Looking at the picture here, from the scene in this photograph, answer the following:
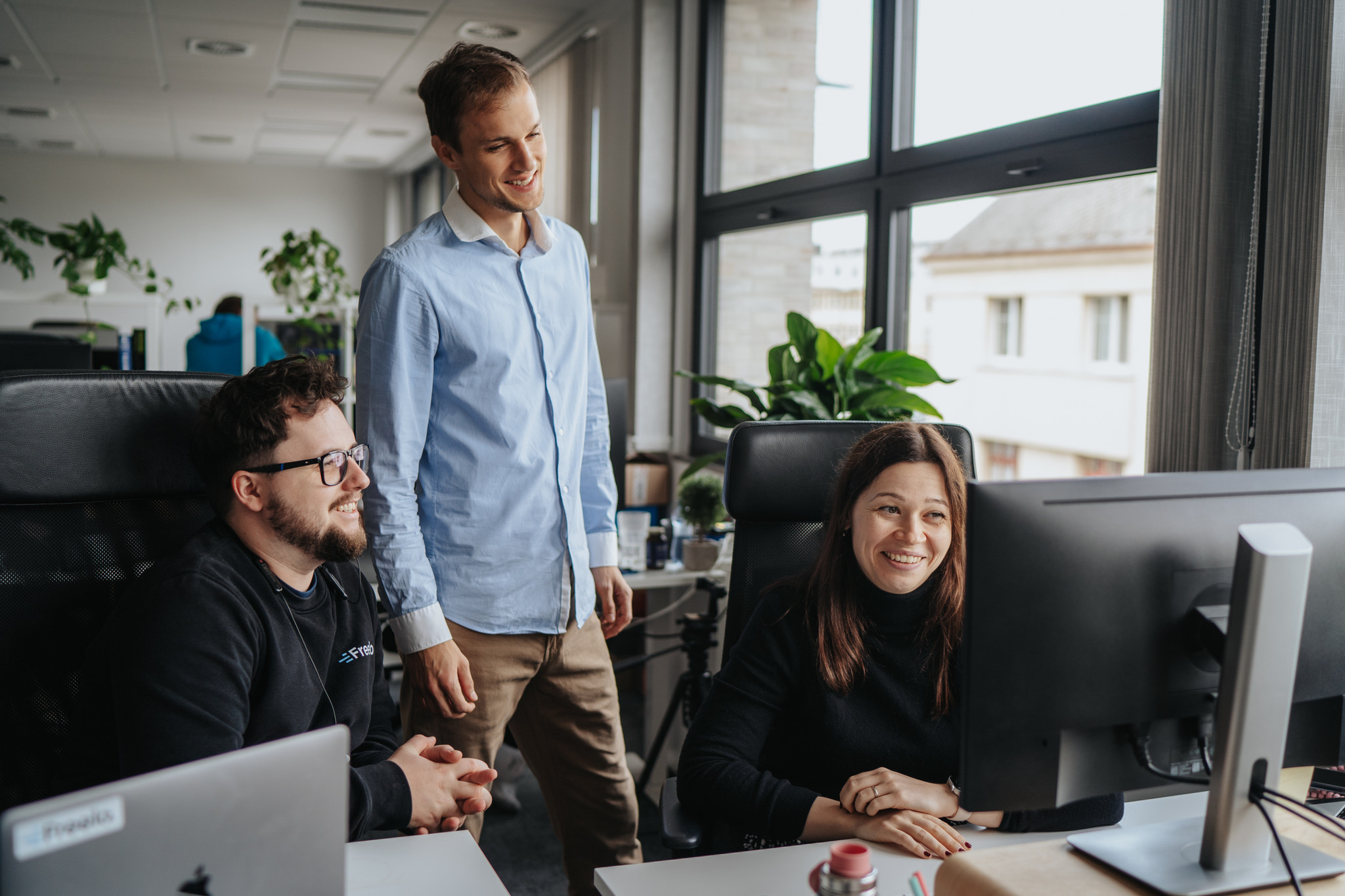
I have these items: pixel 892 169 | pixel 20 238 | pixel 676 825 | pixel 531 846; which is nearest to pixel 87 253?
pixel 20 238

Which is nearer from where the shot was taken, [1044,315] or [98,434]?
[98,434]

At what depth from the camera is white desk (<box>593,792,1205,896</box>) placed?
1.10 meters

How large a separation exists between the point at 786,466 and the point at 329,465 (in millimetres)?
732

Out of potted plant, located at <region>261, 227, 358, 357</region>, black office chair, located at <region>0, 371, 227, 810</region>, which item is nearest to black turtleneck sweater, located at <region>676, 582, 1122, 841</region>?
black office chair, located at <region>0, 371, 227, 810</region>

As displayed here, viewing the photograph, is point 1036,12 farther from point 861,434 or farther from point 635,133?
point 635,133

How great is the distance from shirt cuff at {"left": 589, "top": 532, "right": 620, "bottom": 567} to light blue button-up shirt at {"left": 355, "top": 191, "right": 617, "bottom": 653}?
94mm

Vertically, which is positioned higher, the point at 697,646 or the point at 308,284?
the point at 308,284

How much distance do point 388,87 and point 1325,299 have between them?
564 cm

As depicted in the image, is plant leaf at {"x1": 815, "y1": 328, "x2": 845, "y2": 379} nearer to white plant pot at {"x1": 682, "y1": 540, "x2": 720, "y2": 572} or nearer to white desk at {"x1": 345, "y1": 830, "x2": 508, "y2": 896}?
white plant pot at {"x1": 682, "y1": 540, "x2": 720, "y2": 572}

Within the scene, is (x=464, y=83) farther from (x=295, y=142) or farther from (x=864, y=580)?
(x=295, y=142)

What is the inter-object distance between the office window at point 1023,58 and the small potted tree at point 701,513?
115cm

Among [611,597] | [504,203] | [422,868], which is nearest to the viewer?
[422,868]

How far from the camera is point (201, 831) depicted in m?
0.70

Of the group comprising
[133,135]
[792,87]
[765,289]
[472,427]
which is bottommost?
[472,427]
